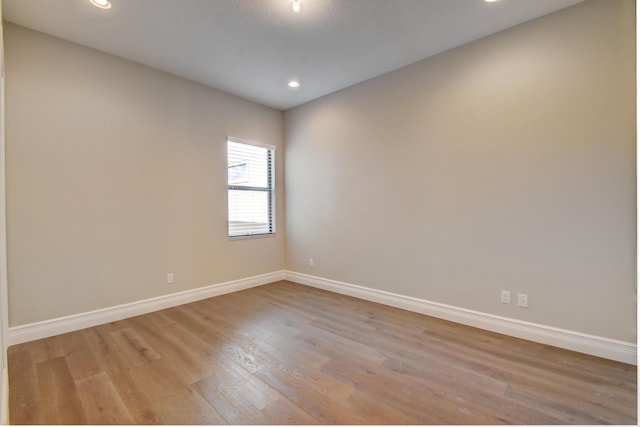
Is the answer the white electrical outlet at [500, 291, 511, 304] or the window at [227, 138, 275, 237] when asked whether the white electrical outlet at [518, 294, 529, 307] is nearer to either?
the white electrical outlet at [500, 291, 511, 304]

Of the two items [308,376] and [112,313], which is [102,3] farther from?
[308,376]

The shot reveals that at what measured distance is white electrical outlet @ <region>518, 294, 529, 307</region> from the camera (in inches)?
103

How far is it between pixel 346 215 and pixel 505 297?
6.51ft

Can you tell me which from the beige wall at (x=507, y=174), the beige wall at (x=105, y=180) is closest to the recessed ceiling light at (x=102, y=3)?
the beige wall at (x=105, y=180)

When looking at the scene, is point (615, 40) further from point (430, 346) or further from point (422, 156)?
point (430, 346)

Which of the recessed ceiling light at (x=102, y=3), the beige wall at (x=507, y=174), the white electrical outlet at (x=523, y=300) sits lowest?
the white electrical outlet at (x=523, y=300)

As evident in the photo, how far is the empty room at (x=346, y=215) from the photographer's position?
6.43ft

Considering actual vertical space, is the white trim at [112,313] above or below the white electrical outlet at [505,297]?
below

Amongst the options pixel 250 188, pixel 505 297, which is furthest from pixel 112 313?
pixel 505 297

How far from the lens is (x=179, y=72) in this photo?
3445mm

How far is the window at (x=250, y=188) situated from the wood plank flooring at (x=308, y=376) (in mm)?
1637

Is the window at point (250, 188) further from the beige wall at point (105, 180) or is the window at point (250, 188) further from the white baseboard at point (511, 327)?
the white baseboard at point (511, 327)

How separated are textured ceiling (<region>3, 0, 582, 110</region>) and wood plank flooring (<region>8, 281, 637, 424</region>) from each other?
276 cm

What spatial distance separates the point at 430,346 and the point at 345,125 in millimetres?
2769
